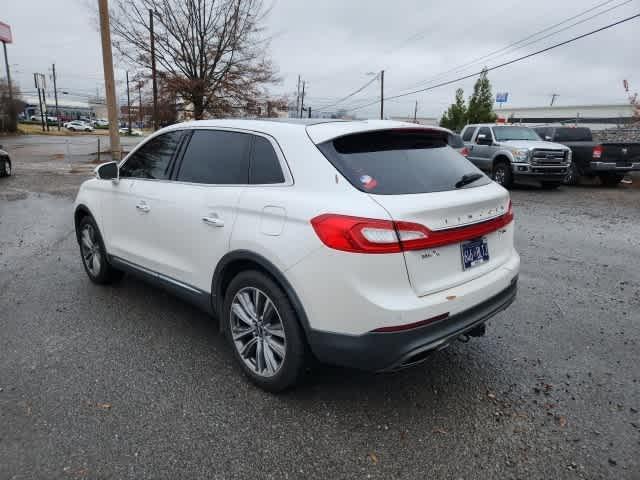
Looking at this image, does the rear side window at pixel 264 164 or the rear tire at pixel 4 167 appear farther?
the rear tire at pixel 4 167

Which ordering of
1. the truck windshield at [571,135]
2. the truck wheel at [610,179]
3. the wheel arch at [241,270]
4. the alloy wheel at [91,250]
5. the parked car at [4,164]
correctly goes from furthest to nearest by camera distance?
the parked car at [4,164], the truck windshield at [571,135], the truck wheel at [610,179], the alloy wheel at [91,250], the wheel arch at [241,270]

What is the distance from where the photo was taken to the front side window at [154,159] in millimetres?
3982

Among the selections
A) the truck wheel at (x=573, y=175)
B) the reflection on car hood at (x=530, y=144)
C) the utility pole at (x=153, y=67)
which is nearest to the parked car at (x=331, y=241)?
the reflection on car hood at (x=530, y=144)

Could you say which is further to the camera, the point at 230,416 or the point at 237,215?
the point at 237,215

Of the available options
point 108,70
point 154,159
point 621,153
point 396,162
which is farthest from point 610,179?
point 108,70

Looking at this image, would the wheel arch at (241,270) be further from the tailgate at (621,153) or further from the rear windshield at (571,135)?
the rear windshield at (571,135)

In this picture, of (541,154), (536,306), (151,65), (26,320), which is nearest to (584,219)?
(541,154)

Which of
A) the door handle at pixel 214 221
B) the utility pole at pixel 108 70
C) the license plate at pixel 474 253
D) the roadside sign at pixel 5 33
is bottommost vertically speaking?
the license plate at pixel 474 253

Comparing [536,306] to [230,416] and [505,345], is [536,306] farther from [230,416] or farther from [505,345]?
[230,416]

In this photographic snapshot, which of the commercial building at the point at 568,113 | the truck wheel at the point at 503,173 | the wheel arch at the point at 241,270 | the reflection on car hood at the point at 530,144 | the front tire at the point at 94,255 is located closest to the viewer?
the wheel arch at the point at 241,270

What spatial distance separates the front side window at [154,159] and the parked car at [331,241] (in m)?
0.17

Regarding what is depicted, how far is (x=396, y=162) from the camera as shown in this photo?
2902 mm

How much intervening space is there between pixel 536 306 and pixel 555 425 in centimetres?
202

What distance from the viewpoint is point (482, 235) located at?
2939mm
